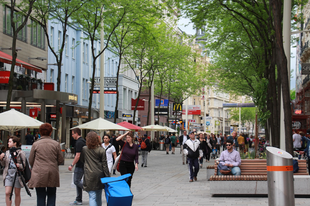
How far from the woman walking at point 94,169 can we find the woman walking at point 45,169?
2.10ft

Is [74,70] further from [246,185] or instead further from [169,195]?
[246,185]

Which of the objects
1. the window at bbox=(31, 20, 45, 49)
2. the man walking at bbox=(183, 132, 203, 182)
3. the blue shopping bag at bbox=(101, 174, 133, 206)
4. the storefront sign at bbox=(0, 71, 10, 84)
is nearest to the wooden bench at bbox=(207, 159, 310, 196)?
the man walking at bbox=(183, 132, 203, 182)

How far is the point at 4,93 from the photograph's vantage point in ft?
83.7

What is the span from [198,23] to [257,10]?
2.37 metres

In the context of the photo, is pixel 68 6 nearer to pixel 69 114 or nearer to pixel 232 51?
pixel 232 51

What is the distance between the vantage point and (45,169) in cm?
863

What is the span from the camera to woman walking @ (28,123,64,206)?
28.1 feet

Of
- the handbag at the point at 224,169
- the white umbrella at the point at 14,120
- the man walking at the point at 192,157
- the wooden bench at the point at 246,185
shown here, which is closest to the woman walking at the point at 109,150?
the wooden bench at the point at 246,185

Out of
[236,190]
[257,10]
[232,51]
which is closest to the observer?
[236,190]

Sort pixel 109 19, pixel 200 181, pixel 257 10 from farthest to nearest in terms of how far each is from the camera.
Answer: pixel 109 19
pixel 257 10
pixel 200 181

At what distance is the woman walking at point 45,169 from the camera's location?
28.1ft

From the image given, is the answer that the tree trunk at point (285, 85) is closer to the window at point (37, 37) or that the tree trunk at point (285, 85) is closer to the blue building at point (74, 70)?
the window at point (37, 37)

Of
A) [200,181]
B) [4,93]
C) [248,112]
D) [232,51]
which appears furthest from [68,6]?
[248,112]

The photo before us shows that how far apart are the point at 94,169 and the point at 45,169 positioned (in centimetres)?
98
